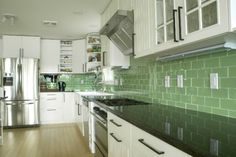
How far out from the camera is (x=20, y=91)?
5707 millimetres

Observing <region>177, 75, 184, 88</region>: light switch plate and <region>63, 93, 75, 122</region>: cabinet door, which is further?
<region>63, 93, 75, 122</region>: cabinet door

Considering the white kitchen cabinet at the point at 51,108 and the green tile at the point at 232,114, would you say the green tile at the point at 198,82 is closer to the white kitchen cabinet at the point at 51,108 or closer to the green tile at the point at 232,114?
the green tile at the point at 232,114

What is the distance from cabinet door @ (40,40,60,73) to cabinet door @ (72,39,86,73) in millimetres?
490

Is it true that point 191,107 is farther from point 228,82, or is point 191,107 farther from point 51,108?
point 51,108

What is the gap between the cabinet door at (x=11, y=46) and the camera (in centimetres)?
599

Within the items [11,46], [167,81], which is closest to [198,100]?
[167,81]

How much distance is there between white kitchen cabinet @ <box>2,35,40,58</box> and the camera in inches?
236

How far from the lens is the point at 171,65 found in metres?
2.19

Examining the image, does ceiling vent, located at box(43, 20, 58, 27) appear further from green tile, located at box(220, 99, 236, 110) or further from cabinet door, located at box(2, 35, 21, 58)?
green tile, located at box(220, 99, 236, 110)

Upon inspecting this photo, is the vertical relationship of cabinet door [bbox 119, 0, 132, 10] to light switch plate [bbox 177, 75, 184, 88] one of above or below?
above

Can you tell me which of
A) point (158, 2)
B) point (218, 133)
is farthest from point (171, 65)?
point (218, 133)

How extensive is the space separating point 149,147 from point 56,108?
5.45 meters

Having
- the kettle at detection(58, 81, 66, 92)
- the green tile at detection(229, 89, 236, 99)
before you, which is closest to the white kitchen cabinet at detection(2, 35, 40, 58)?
the kettle at detection(58, 81, 66, 92)

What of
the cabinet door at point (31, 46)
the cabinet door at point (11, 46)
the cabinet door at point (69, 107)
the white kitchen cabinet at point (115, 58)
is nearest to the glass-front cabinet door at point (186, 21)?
the white kitchen cabinet at point (115, 58)
